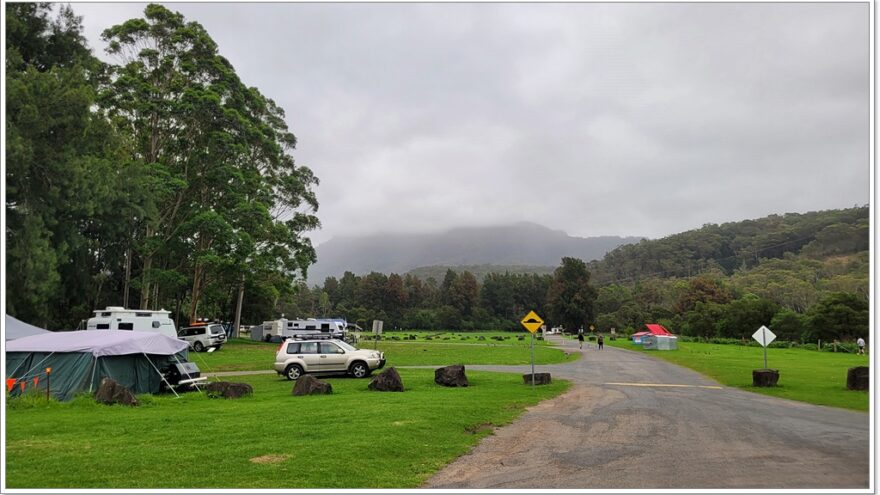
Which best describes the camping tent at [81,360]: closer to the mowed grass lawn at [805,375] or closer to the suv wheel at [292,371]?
the suv wheel at [292,371]

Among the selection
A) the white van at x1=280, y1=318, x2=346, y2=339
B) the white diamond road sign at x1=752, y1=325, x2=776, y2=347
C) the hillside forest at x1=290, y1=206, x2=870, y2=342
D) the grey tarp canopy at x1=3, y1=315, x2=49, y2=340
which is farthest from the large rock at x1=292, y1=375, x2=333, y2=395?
the white van at x1=280, y1=318, x2=346, y2=339

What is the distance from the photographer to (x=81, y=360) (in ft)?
50.3

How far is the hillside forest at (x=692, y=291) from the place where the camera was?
1329cm

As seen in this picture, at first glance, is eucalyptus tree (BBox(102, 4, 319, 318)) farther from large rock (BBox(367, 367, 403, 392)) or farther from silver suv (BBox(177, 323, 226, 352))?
large rock (BBox(367, 367, 403, 392))

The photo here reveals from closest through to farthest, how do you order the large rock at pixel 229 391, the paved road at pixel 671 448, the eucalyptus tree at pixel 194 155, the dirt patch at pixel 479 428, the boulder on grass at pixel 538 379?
the paved road at pixel 671 448 → the dirt patch at pixel 479 428 → the large rock at pixel 229 391 → the boulder on grass at pixel 538 379 → the eucalyptus tree at pixel 194 155

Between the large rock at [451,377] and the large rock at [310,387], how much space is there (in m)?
3.99

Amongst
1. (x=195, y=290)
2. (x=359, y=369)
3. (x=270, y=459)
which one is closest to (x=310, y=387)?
(x=359, y=369)

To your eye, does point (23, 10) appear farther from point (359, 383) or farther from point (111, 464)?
point (111, 464)

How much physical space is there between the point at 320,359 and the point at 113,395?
25.4 feet

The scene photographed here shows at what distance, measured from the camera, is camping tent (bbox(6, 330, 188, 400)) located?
15211 millimetres

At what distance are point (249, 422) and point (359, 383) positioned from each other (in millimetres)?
8083

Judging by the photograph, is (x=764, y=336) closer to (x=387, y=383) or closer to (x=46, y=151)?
(x=387, y=383)

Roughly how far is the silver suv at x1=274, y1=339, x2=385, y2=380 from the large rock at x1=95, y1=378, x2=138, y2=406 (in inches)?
264

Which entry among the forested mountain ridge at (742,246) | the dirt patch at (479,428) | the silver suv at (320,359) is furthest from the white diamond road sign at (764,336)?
the silver suv at (320,359)
